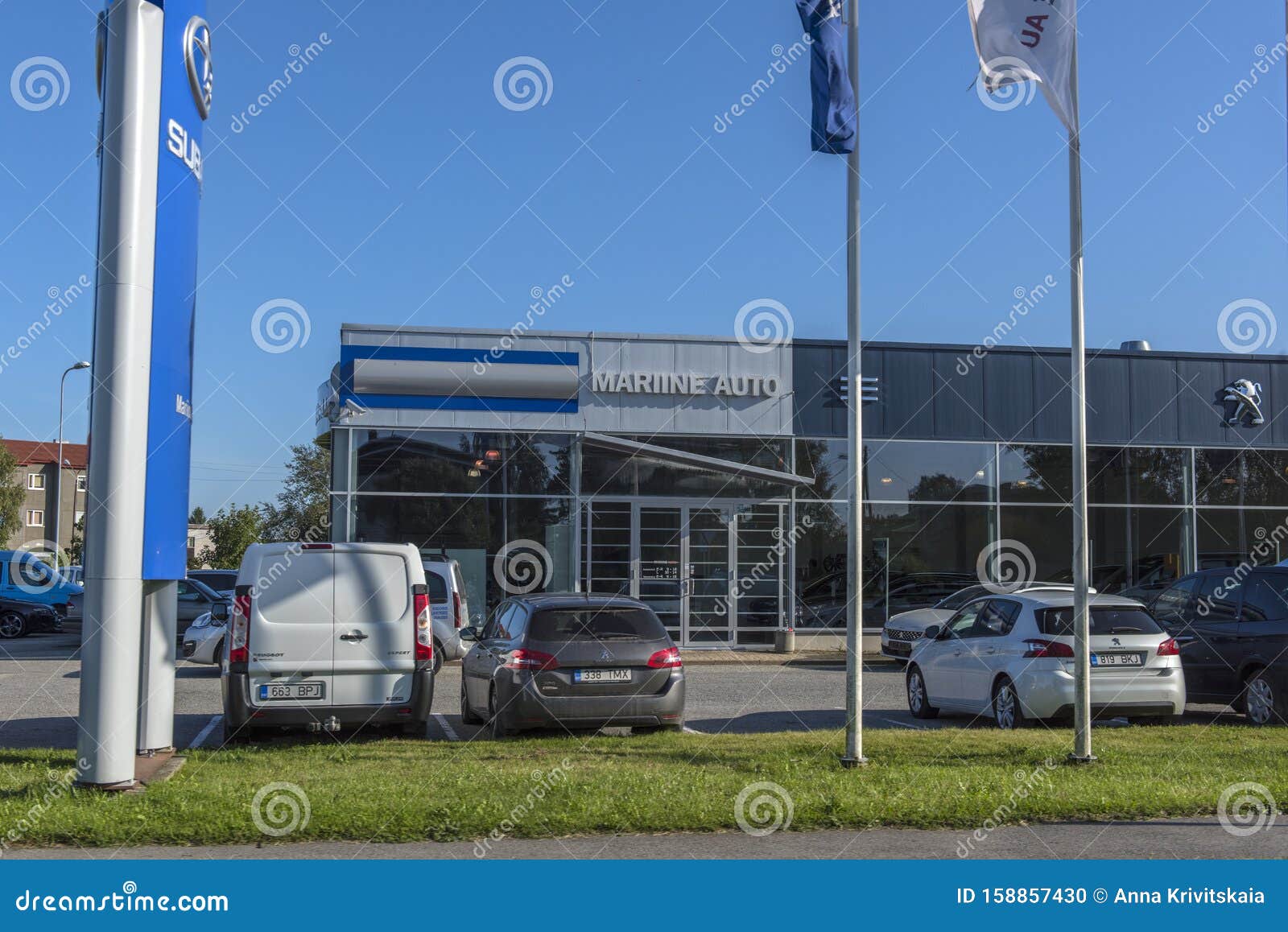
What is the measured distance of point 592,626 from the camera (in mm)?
12008

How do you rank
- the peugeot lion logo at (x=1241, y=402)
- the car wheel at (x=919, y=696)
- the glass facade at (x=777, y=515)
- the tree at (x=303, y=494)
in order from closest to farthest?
the car wheel at (x=919, y=696) → the glass facade at (x=777, y=515) → the peugeot lion logo at (x=1241, y=402) → the tree at (x=303, y=494)

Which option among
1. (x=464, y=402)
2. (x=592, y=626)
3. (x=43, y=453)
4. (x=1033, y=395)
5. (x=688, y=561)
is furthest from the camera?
(x=43, y=453)

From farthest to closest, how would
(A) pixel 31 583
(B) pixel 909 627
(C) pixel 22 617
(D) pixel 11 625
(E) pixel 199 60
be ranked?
(A) pixel 31 583
(C) pixel 22 617
(D) pixel 11 625
(B) pixel 909 627
(E) pixel 199 60

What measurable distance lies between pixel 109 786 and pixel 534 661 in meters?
4.20

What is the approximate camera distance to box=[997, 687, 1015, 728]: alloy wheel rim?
1310cm

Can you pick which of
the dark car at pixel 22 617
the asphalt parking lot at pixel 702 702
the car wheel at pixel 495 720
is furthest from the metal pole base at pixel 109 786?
the dark car at pixel 22 617

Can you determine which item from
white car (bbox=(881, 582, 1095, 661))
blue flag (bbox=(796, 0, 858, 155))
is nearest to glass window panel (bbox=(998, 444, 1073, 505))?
white car (bbox=(881, 582, 1095, 661))

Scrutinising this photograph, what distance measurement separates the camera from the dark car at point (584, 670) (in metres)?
11.7

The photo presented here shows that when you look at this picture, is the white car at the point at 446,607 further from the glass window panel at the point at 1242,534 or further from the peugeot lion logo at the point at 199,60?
the glass window panel at the point at 1242,534

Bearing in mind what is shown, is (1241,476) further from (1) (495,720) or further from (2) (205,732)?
(2) (205,732)

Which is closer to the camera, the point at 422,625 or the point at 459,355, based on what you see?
the point at 422,625

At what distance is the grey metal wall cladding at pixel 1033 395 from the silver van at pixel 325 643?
14.3 metres

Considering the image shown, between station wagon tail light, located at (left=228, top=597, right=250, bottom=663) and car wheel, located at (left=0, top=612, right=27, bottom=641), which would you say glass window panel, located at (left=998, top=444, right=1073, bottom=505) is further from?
car wheel, located at (left=0, top=612, right=27, bottom=641)

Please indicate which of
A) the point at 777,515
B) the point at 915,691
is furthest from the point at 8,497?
the point at 915,691
